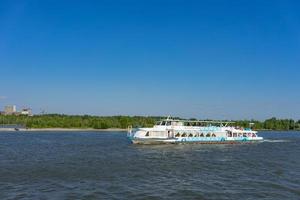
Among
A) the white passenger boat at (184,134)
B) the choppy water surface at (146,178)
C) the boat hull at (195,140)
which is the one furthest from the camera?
the white passenger boat at (184,134)

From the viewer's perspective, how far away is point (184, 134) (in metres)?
95.1

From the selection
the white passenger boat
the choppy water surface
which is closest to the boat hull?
the white passenger boat

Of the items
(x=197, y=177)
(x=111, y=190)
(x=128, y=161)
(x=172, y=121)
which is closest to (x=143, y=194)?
(x=111, y=190)

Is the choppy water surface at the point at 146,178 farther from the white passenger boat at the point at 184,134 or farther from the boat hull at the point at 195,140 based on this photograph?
the white passenger boat at the point at 184,134

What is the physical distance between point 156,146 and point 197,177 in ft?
140

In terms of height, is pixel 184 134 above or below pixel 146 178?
above

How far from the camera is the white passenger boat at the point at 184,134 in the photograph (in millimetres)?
88375

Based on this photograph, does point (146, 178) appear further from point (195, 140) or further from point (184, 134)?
point (195, 140)

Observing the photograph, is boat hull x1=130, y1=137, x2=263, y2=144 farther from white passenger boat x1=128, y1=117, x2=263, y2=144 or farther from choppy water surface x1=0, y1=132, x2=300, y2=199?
choppy water surface x1=0, y1=132, x2=300, y2=199

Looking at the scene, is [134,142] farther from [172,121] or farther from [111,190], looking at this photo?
[111,190]

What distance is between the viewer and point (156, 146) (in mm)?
85812

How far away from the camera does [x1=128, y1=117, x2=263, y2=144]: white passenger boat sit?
88375mm

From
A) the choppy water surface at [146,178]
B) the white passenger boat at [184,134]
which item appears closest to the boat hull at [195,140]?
the white passenger boat at [184,134]

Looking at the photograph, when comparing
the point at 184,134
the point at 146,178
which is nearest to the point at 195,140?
the point at 184,134
